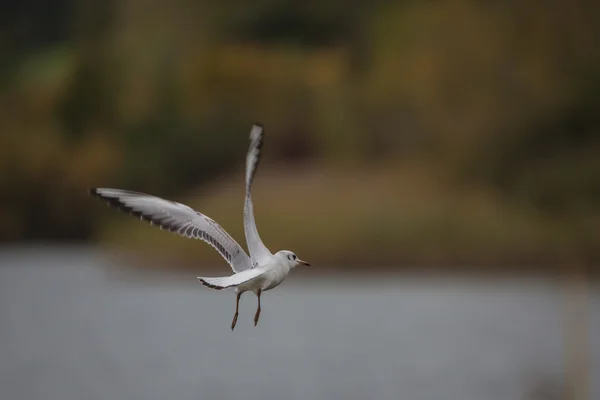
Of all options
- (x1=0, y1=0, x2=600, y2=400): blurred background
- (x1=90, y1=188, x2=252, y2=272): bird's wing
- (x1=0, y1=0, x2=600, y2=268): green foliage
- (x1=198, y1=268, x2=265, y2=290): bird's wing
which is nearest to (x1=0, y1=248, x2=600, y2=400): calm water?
(x1=0, y1=0, x2=600, y2=400): blurred background

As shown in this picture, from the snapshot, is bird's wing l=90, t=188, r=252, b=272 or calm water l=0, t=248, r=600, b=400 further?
calm water l=0, t=248, r=600, b=400

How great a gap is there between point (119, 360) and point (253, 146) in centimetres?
1637

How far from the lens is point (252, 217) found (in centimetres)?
701

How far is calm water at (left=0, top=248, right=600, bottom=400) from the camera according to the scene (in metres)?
19.0

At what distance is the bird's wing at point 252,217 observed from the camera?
6.95 meters

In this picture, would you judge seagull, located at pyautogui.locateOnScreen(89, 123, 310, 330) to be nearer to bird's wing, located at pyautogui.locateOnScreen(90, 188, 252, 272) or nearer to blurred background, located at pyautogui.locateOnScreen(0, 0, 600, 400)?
bird's wing, located at pyautogui.locateOnScreen(90, 188, 252, 272)

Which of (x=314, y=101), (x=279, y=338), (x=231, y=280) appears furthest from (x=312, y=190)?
(x=231, y=280)

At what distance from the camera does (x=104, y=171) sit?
35.7 m

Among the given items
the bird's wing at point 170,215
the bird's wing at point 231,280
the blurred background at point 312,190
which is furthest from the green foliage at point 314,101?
the bird's wing at point 231,280

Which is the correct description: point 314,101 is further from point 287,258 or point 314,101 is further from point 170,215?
point 287,258

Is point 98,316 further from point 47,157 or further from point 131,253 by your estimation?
point 47,157

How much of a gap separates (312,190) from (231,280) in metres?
22.6

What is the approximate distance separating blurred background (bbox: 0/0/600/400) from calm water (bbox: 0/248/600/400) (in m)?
0.11

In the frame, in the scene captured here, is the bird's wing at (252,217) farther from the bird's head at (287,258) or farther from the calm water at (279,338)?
the calm water at (279,338)
